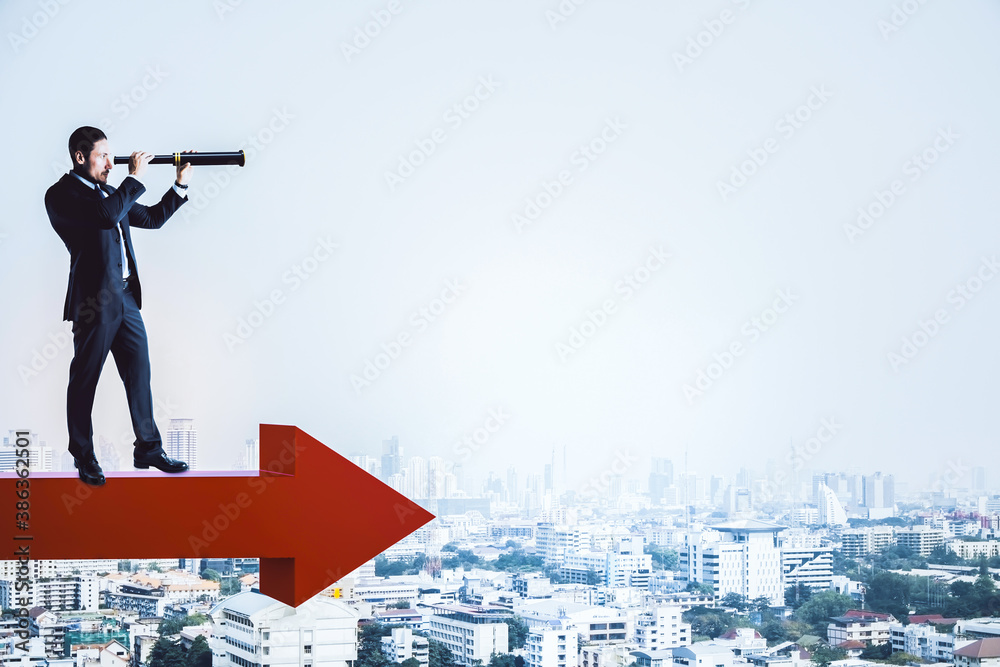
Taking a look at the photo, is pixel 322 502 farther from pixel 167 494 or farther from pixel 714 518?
pixel 714 518

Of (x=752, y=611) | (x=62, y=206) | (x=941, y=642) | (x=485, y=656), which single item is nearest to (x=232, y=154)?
(x=62, y=206)

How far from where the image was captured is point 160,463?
1931 mm

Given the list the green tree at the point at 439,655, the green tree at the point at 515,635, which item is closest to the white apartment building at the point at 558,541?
the green tree at the point at 515,635

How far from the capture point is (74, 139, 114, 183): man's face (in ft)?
6.46

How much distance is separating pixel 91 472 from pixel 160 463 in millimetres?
146

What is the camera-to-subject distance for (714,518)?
11406 millimetres

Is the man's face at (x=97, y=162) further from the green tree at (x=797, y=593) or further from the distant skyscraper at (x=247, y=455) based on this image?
the green tree at (x=797, y=593)

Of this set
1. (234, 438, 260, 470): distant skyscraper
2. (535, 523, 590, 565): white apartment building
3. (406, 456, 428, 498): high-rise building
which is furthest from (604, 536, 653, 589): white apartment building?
(234, 438, 260, 470): distant skyscraper

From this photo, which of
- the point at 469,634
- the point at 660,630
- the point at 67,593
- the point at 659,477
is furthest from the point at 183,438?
the point at 659,477

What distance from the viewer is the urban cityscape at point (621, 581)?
8.16 meters

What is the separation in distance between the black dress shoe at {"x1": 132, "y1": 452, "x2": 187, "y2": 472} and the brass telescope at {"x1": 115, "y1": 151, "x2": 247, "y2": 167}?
582 mm

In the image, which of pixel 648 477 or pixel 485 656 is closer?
pixel 485 656

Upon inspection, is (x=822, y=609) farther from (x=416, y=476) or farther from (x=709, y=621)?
(x=416, y=476)

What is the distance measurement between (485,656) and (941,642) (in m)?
4.08
